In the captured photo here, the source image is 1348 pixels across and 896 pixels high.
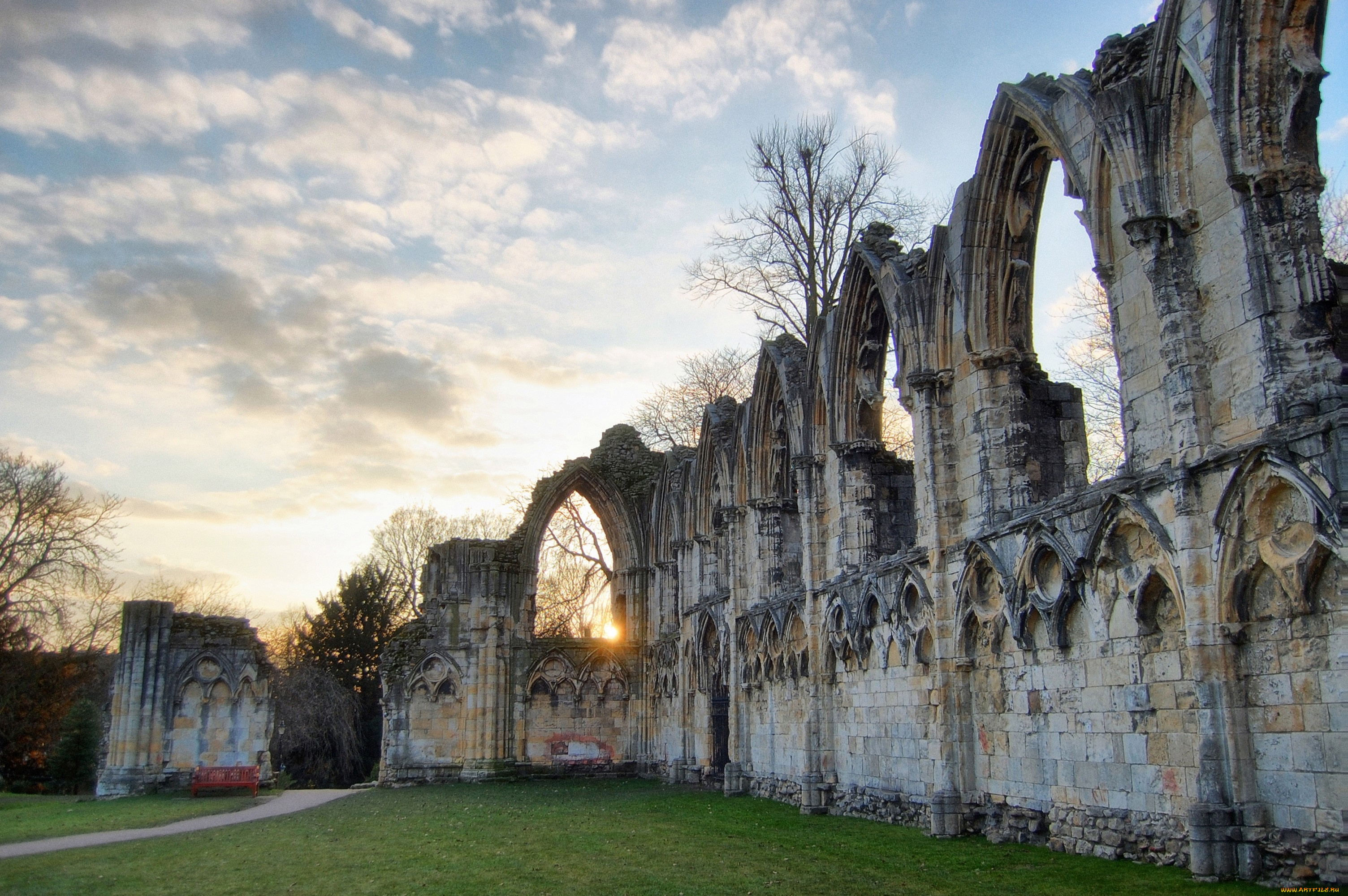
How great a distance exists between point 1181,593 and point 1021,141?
15.8 feet

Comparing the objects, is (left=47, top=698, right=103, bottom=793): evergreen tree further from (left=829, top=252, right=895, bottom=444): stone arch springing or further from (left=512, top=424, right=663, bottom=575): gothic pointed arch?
(left=829, top=252, right=895, bottom=444): stone arch springing

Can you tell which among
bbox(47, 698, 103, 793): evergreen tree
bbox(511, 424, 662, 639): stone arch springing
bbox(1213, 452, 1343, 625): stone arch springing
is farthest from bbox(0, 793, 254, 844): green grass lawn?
bbox(1213, 452, 1343, 625): stone arch springing

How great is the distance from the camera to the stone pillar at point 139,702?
62.1 ft

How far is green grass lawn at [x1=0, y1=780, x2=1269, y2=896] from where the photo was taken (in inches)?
282

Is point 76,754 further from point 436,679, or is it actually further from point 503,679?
point 503,679

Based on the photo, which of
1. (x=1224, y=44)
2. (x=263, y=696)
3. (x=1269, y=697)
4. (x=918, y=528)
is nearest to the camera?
(x=1269, y=697)

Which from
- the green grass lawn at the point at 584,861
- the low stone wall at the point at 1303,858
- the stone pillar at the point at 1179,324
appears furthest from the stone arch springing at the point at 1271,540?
the green grass lawn at the point at 584,861

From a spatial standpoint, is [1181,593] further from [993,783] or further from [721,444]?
[721,444]

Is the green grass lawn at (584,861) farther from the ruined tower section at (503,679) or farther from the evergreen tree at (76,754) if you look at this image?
the evergreen tree at (76,754)

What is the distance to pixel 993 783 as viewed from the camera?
959cm

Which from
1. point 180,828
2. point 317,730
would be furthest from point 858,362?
point 317,730

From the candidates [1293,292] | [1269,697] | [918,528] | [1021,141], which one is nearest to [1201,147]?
[1293,292]

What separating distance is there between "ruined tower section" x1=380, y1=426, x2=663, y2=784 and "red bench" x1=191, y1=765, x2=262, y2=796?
3.31 meters

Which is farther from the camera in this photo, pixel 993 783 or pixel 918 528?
pixel 918 528
